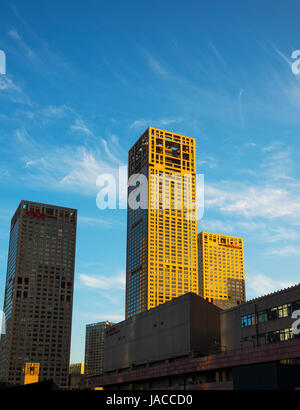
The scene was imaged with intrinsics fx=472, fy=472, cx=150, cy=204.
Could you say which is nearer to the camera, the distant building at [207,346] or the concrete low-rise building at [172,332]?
Answer: the distant building at [207,346]

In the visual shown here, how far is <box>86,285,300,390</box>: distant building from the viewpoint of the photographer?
74.1 meters

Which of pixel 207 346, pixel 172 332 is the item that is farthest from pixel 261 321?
pixel 172 332

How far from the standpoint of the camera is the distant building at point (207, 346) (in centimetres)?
7406

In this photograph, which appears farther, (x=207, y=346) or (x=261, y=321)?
(x=207, y=346)

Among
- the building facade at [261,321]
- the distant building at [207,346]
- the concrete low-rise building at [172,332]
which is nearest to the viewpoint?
the distant building at [207,346]

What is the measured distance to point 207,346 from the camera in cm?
10400

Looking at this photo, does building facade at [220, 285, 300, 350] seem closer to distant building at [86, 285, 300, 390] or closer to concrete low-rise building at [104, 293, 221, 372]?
distant building at [86, 285, 300, 390]

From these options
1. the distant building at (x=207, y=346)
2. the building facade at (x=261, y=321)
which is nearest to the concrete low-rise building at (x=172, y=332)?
the distant building at (x=207, y=346)

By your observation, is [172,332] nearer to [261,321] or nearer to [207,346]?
[207,346]

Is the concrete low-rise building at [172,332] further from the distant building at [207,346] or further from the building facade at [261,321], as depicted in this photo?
the building facade at [261,321]

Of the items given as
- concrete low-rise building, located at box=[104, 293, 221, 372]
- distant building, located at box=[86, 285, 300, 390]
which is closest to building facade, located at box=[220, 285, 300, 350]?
distant building, located at box=[86, 285, 300, 390]

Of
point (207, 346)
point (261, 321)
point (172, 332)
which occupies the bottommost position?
point (207, 346)
